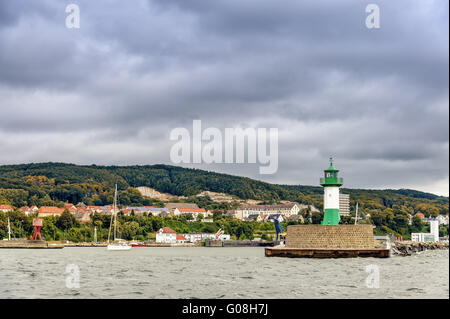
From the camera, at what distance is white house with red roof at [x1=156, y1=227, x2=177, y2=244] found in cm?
11939

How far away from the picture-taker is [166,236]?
121188 millimetres

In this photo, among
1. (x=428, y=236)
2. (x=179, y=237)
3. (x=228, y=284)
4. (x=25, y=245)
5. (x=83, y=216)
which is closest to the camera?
(x=228, y=284)

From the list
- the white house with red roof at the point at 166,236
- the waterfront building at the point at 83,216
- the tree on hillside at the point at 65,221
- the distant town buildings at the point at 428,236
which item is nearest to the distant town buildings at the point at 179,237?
the white house with red roof at the point at 166,236

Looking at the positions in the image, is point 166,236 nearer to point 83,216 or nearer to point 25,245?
point 83,216

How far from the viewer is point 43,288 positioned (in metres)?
24.2

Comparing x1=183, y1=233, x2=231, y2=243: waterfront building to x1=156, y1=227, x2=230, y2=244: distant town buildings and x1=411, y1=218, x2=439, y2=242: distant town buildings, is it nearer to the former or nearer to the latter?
x1=156, y1=227, x2=230, y2=244: distant town buildings

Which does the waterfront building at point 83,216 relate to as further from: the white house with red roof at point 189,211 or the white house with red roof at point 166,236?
the white house with red roof at point 189,211

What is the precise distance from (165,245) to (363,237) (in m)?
69.2

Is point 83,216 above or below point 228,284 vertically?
above

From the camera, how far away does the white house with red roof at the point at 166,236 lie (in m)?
119

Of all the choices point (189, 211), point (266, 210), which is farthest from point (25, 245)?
point (266, 210)

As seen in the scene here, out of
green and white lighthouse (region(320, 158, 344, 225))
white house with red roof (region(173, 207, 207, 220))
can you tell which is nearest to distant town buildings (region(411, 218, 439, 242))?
green and white lighthouse (region(320, 158, 344, 225))
